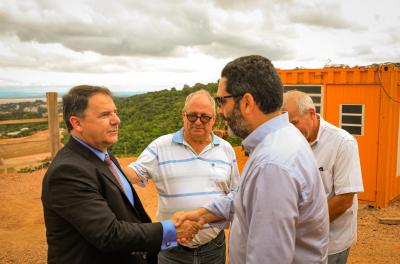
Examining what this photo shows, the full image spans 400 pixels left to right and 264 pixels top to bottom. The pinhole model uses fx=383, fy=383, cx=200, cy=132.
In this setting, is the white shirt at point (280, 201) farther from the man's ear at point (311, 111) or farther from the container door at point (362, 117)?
the container door at point (362, 117)

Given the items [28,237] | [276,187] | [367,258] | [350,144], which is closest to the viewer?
[276,187]

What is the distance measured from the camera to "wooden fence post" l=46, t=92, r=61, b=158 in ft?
32.5

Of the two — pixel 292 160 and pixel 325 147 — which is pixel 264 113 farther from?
pixel 325 147

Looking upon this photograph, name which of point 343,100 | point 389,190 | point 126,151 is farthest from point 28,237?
point 126,151

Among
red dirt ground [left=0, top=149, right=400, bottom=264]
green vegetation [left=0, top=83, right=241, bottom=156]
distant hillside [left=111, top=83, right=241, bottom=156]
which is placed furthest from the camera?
distant hillside [left=111, top=83, right=241, bottom=156]

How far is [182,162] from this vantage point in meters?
3.24

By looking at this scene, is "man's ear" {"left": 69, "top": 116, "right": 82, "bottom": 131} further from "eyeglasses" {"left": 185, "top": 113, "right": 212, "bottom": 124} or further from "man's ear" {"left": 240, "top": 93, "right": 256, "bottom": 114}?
"eyeglasses" {"left": 185, "top": 113, "right": 212, "bottom": 124}

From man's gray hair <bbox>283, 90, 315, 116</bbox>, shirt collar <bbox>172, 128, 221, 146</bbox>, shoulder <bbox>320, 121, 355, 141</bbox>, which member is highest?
man's gray hair <bbox>283, 90, 315, 116</bbox>

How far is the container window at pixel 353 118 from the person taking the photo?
879 centimetres

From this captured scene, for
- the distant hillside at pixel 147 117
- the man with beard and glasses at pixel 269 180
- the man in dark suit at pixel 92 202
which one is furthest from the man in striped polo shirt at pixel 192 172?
the distant hillside at pixel 147 117

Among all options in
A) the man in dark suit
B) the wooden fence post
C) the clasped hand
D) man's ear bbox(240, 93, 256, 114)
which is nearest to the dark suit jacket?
the man in dark suit

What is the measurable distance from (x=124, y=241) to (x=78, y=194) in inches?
14.5

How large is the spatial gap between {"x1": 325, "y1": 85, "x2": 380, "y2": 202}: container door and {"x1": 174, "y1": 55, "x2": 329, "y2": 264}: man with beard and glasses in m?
7.52

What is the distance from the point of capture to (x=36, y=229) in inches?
291
